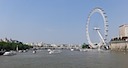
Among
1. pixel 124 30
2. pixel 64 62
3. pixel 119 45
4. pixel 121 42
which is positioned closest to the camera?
pixel 64 62

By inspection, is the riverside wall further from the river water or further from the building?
the river water

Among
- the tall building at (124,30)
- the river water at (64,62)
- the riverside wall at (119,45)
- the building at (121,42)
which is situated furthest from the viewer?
the tall building at (124,30)

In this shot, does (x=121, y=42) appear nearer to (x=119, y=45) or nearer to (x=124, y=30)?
(x=119, y=45)

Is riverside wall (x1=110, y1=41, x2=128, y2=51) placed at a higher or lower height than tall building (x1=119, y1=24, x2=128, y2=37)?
lower

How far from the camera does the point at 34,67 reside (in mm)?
32094

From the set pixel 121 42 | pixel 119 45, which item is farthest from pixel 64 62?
pixel 119 45

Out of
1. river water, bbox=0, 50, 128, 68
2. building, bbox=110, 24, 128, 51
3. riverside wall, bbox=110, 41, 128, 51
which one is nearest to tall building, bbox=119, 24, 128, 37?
building, bbox=110, 24, 128, 51

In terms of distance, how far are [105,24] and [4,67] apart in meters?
62.4

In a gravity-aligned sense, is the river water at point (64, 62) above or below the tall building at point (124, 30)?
below

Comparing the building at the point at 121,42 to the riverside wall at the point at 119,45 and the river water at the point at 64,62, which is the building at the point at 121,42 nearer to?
the riverside wall at the point at 119,45

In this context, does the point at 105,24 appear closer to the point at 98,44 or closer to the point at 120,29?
the point at 98,44

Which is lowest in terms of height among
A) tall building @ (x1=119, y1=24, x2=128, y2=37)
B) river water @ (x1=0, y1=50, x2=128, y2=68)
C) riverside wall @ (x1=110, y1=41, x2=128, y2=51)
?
river water @ (x1=0, y1=50, x2=128, y2=68)

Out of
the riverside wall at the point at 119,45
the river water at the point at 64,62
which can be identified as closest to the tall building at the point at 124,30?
the riverside wall at the point at 119,45

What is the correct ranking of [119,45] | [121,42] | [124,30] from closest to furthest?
[121,42]
[119,45]
[124,30]
